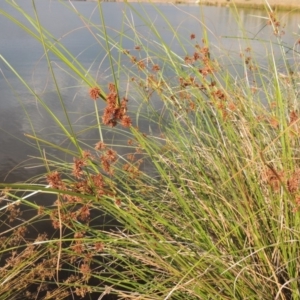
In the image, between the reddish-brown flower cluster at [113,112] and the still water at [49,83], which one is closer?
the reddish-brown flower cluster at [113,112]

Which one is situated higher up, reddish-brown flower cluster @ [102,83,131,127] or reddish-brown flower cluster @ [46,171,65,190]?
reddish-brown flower cluster @ [102,83,131,127]

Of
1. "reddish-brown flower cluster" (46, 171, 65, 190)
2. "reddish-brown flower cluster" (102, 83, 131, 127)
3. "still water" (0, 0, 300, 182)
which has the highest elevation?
"reddish-brown flower cluster" (102, 83, 131, 127)

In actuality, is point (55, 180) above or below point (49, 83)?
above

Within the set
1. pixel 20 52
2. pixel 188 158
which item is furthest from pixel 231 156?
pixel 20 52

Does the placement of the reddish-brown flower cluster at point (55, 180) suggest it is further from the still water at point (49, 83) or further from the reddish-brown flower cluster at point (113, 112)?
the still water at point (49, 83)

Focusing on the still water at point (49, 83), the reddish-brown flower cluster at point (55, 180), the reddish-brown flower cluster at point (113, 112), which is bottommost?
the still water at point (49, 83)

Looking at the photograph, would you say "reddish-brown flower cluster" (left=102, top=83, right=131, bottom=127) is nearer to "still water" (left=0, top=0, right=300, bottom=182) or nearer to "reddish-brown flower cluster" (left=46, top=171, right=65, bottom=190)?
"reddish-brown flower cluster" (left=46, top=171, right=65, bottom=190)

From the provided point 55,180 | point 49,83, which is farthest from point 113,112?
point 49,83

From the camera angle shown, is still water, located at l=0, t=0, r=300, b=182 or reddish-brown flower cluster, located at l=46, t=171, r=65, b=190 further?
still water, located at l=0, t=0, r=300, b=182

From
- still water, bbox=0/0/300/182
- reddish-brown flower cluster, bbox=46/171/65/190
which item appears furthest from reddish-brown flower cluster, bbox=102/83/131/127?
still water, bbox=0/0/300/182

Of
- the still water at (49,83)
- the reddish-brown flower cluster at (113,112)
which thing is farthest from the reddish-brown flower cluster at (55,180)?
the still water at (49,83)

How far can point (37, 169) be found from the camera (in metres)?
2.22

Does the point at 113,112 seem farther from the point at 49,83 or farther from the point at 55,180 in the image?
the point at 49,83

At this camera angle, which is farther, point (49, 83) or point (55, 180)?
point (49, 83)
